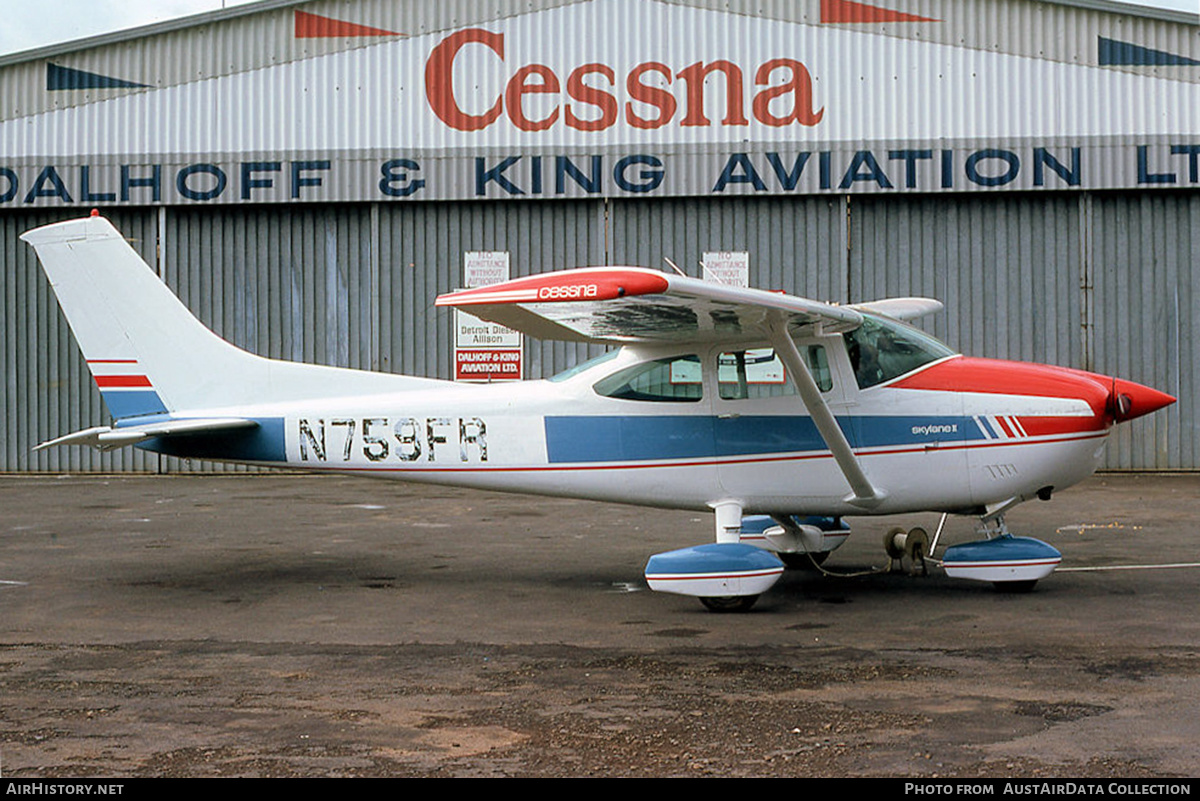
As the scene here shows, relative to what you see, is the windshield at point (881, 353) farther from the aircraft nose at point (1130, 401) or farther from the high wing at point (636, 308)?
the aircraft nose at point (1130, 401)

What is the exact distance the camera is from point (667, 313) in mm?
7996

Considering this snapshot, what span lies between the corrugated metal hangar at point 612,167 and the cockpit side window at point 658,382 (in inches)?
438

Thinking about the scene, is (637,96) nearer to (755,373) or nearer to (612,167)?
(612,167)

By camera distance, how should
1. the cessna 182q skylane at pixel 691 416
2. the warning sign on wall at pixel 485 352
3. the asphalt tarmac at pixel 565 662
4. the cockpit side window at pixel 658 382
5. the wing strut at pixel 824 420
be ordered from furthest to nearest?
1. the warning sign on wall at pixel 485 352
2. the cockpit side window at pixel 658 382
3. the cessna 182q skylane at pixel 691 416
4. the wing strut at pixel 824 420
5. the asphalt tarmac at pixel 565 662

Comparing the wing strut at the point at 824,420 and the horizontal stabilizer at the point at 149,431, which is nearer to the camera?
the wing strut at the point at 824,420

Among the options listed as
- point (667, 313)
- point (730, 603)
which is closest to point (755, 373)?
point (667, 313)

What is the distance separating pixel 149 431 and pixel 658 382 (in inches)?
148

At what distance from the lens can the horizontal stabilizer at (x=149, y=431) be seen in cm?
898

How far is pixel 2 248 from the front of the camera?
21.3 m

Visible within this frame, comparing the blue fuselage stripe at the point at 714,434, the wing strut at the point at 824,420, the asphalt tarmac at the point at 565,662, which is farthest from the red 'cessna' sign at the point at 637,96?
the wing strut at the point at 824,420

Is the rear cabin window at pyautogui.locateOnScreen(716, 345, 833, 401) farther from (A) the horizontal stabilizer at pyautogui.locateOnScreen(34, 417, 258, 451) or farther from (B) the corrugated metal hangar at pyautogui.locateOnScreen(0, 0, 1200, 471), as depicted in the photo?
(B) the corrugated metal hangar at pyautogui.locateOnScreen(0, 0, 1200, 471)

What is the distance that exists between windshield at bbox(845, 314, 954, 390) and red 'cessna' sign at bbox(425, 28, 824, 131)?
1213cm

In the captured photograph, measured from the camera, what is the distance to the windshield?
884 centimetres
